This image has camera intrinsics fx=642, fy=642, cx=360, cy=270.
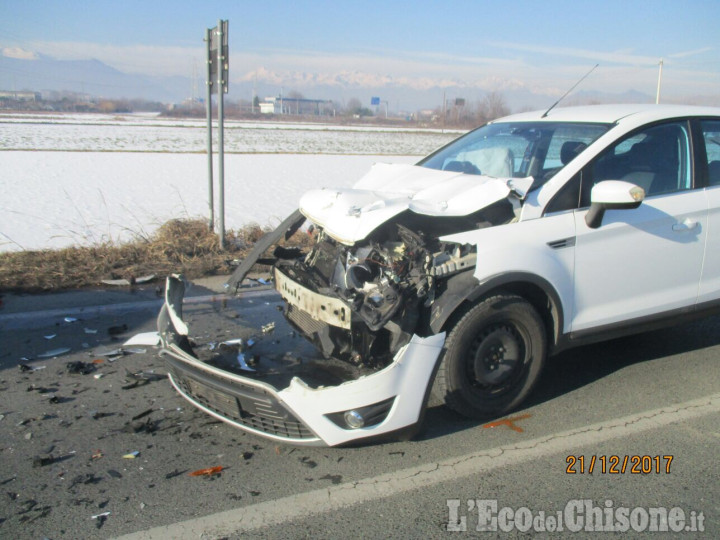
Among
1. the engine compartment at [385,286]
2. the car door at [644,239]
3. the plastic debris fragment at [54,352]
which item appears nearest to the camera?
the engine compartment at [385,286]

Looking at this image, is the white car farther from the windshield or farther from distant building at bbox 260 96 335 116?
distant building at bbox 260 96 335 116

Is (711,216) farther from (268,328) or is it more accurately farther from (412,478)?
(268,328)

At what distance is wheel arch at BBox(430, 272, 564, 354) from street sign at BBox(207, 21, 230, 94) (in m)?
6.16

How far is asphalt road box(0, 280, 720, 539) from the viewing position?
10.00 feet

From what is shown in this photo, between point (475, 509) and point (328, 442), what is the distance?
826mm

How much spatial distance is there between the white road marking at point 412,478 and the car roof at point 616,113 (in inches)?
80.1

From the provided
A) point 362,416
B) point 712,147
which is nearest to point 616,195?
point 712,147

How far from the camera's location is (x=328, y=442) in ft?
11.2

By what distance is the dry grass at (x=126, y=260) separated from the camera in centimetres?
729

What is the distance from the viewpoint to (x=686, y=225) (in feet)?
14.6

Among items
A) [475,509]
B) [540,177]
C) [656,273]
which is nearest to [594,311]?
[656,273]

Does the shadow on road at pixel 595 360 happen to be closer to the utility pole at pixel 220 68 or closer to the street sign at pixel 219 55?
the utility pole at pixel 220 68

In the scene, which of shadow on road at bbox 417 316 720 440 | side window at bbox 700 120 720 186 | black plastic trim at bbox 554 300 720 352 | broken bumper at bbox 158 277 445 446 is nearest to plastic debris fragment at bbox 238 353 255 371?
broken bumper at bbox 158 277 445 446

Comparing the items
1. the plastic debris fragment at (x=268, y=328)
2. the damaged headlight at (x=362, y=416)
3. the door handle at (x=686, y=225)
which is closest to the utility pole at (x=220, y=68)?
the plastic debris fragment at (x=268, y=328)
